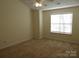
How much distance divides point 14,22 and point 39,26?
184 centimetres

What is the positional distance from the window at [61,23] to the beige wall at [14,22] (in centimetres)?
164

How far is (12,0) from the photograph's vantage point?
186 inches

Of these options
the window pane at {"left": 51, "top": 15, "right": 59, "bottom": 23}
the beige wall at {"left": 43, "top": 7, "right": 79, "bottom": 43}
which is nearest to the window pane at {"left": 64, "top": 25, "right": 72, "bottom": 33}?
the beige wall at {"left": 43, "top": 7, "right": 79, "bottom": 43}

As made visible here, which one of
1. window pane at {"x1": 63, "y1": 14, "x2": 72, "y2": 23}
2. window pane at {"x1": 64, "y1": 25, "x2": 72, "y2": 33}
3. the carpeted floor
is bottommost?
the carpeted floor

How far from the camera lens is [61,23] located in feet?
18.7

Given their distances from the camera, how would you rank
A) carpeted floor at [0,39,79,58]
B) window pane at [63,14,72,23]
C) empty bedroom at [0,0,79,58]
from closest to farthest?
carpeted floor at [0,39,79,58], empty bedroom at [0,0,79,58], window pane at [63,14,72,23]

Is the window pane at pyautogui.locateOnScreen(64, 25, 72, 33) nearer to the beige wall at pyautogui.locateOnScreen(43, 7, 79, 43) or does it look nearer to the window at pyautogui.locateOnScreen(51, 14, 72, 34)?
the window at pyautogui.locateOnScreen(51, 14, 72, 34)

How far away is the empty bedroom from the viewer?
4.25 m

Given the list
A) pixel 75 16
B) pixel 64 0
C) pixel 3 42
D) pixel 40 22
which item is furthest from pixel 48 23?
pixel 3 42

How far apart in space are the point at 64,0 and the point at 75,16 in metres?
1.25

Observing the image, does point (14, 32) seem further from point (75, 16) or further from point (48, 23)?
point (75, 16)

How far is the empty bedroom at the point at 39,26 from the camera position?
4254 millimetres

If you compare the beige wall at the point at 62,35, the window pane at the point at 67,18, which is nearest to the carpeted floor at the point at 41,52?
the beige wall at the point at 62,35

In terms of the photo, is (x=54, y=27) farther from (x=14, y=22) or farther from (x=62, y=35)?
(x=14, y=22)
